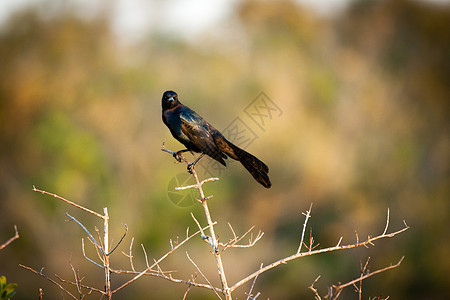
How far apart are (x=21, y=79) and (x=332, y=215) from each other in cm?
1579

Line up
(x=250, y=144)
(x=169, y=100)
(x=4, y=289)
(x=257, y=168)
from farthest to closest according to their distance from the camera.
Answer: (x=250, y=144) < (x=169, y=100) < (x=257, y=168) < (x=4, y=289)

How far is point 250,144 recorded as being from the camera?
853 inches

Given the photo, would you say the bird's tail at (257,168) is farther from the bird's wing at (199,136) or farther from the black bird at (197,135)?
the bird's wing at (199,136)

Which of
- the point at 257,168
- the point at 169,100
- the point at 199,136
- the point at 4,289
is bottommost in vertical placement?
the point at 4,289

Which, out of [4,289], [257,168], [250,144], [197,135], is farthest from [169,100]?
[250,144]

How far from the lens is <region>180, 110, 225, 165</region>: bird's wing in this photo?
530 centimetres

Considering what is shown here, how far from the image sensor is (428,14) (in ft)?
89.3

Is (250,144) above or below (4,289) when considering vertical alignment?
above

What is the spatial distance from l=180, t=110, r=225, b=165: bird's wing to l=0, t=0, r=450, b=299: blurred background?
13898 millimetres

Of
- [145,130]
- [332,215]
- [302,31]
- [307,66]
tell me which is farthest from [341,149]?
[145,130]

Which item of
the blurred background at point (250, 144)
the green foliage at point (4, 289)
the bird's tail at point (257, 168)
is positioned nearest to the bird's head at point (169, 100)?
the bird's tail at point (257, 168)

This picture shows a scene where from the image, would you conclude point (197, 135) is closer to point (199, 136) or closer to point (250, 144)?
point (199, 136)

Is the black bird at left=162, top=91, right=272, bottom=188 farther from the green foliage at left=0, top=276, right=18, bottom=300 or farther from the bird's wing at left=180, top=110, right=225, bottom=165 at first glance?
the green foliage at left=0, top=276, right=18, bottom=300

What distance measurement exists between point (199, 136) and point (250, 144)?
1636cm
